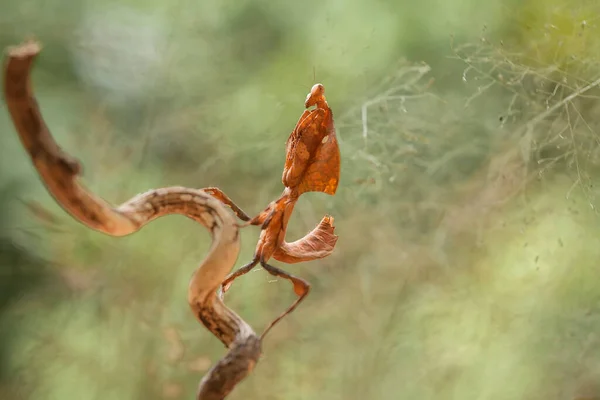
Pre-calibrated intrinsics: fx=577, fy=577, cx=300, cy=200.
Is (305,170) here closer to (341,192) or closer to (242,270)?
(242,270)

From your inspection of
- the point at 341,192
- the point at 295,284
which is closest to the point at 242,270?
the point at 295,284

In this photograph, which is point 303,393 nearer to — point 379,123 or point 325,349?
point 325,349

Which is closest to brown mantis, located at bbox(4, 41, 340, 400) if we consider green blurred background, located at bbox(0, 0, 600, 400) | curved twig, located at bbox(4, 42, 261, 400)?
curved twig, located at bbox(4, 42, 261, 400)

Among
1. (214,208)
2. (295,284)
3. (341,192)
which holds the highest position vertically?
(214,208)

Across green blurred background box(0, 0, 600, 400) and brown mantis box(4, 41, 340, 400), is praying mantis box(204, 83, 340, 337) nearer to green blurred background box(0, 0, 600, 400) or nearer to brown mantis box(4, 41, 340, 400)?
brown mantis box(4, 41, 340, 400)

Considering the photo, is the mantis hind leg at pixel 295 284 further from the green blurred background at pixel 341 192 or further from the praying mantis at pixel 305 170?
the green blurred background at pixel 341 192

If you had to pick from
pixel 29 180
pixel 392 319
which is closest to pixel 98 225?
pixel 29 180
